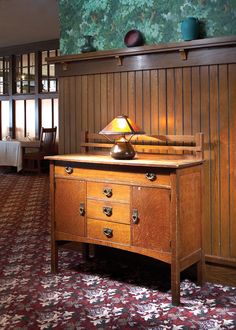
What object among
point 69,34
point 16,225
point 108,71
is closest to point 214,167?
point 108,71

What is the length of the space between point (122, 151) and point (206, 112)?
0.69 m

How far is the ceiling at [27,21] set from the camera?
23.8 ft

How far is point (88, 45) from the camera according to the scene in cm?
369

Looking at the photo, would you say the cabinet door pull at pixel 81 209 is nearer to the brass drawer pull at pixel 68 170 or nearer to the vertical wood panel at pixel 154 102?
the brass drawer pull at pixel 68 170

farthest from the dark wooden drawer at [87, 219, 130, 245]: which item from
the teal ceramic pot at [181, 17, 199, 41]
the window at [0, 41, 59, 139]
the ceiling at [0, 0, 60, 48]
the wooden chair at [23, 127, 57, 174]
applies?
the window at [0, 41, 59, 139]

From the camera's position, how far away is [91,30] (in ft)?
12.3

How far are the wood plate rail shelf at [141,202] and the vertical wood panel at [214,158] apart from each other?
5.7 inches

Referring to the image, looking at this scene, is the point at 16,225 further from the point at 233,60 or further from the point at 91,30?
the point at 233,60

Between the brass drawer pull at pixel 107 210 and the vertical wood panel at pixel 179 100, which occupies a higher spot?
the vertical wood panel at pixel 179 100

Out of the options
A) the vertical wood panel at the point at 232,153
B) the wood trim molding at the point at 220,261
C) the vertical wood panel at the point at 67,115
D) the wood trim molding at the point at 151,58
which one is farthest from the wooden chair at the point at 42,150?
the vertical wood panel at the point at 232,153

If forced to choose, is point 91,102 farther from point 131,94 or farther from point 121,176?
point 121,176

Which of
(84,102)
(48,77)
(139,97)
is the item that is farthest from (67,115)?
(48,77)

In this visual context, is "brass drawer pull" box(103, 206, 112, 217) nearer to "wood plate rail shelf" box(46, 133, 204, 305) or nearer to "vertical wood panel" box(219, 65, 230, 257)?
"wood plate rail shelf" box(46, 133, 204, 305)

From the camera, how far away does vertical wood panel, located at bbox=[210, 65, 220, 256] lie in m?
3.08
